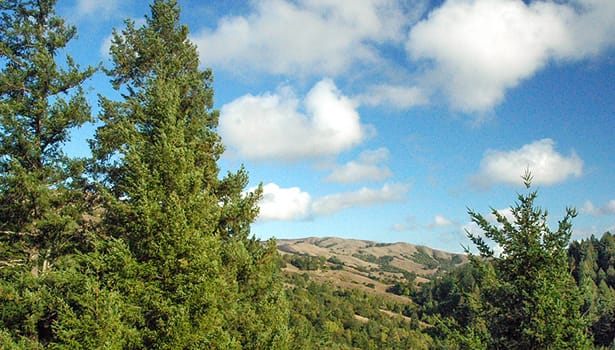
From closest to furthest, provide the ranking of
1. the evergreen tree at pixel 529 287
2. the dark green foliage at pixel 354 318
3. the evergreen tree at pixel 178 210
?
the evergreen tree at pixel 529 287, the evergreen tree at pixel 178 210, the dark green foliage at pixel 354 318

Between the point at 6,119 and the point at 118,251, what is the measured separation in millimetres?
8057

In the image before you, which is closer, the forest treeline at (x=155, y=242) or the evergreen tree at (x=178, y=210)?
the forest treeline at (x=155, y=242)

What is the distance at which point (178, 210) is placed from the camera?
13.6m

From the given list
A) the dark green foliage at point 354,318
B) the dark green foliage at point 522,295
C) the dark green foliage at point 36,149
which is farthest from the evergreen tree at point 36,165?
the dark green foliage at point 354,318

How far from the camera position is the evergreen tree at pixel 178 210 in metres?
13.4

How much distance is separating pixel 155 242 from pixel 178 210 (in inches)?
59.6

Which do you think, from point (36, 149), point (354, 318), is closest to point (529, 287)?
point (36, 149)

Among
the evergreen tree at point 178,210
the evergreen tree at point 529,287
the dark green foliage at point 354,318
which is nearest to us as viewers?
the evergreen tree at point 529,287

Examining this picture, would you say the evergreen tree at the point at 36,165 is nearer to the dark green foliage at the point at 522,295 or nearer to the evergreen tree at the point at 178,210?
the evergreen tree at the point at 178,210

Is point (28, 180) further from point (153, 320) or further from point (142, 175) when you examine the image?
point (153, 320)

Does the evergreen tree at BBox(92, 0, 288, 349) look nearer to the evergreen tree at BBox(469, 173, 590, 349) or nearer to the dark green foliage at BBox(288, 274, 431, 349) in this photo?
the evergreen tree at BBox(469, 173, 590, 349)

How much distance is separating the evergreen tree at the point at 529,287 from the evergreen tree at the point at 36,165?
15281mm

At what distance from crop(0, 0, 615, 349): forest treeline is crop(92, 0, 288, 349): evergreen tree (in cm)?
7

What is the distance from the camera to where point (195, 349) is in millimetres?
13055
